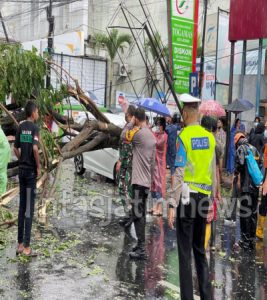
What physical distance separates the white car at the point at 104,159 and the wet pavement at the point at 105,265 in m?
3.59

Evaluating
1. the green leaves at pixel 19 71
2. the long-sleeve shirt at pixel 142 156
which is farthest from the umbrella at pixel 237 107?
the long-sleeve shirt at pixel 142 156

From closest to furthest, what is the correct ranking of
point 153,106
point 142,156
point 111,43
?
point 142,156 < point 153,106 < point 111,43

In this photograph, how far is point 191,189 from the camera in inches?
167

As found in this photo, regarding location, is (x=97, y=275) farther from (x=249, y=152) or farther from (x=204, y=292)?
(x=249, y=152)

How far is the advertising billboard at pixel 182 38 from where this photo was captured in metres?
13.2

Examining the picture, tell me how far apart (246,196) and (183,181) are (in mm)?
3048

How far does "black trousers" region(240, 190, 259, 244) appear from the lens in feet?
22.8

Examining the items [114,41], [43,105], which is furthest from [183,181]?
[114,41]

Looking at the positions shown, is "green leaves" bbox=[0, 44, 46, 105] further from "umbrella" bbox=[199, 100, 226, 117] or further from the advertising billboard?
the advertising billboard

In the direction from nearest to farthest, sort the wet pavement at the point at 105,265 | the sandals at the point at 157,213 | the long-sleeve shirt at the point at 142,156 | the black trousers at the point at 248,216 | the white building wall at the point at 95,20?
the wet pavement at the point at 105,265 < the long-sleeve shirt at the point at 142,156 < the black trousers at the point at 248,216 < the sandals at the point at 157,213 < the white building wall at the point at 95,20

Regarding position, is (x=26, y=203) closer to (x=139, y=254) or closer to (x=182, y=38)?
(x=139, y=254)

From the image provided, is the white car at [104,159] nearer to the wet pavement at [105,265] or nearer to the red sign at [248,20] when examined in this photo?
the wet pavement at [105,265]

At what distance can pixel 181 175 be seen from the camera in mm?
4242

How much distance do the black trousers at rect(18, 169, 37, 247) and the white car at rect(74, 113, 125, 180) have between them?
5807 millimetres
